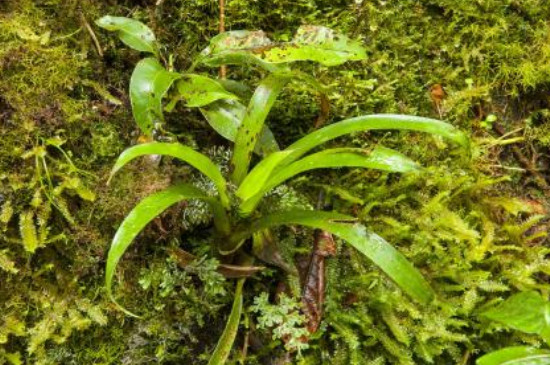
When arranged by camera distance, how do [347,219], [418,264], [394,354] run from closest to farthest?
1. [347,219]
2. [394,354]
3. [418,264]

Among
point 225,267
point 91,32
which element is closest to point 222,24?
point 91,32

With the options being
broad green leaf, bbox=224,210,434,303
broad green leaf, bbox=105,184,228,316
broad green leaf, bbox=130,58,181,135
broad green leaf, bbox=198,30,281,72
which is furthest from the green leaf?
broad green leaf, bbox=198,30,281,72

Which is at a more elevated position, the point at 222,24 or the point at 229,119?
the point at 222,24

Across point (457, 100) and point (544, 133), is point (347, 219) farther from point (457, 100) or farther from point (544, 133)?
point (544, 133)

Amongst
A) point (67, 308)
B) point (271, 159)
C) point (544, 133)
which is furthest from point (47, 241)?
point (544, 133)

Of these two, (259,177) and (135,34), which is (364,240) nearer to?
(259,177)

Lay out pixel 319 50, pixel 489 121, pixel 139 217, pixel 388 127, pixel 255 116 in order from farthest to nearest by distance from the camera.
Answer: pixel 489 121
pixel 319 50
pixel 255 116
pixel 388 127
pixel 139 217

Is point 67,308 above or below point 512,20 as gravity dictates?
below

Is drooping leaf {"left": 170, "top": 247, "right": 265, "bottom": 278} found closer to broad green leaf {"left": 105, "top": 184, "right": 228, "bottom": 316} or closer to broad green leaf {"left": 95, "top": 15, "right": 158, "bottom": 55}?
broad green leaf {"left": 105, "top": 184, "right": 228, "bottom": 316}
